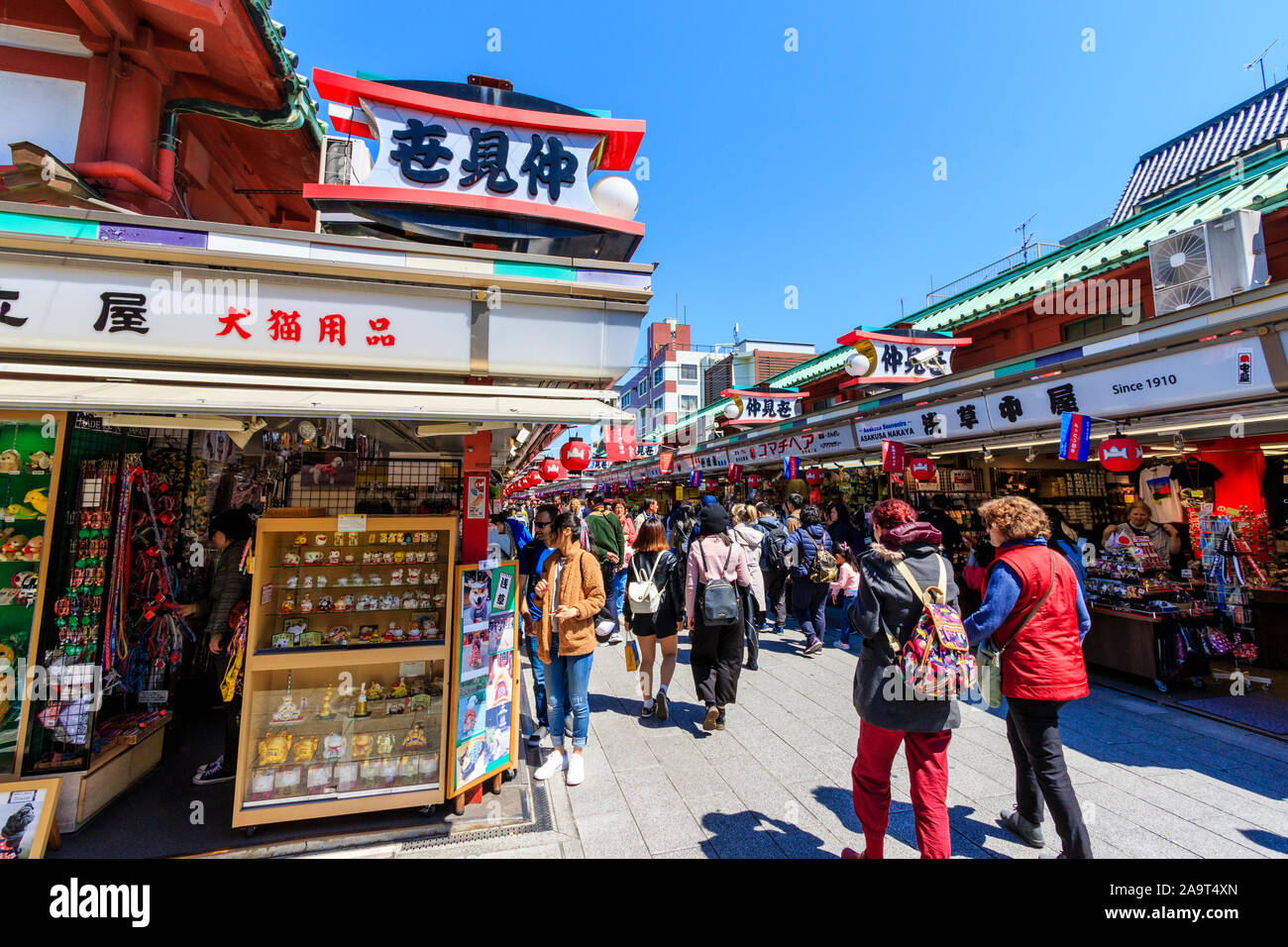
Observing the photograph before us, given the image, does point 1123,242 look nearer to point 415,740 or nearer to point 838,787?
point 838,787

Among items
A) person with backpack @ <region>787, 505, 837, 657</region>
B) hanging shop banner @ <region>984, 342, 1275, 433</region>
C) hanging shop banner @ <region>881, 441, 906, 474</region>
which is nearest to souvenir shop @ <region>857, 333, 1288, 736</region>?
hanging shop banner @ <region>984, 342, 1275, 433</region>

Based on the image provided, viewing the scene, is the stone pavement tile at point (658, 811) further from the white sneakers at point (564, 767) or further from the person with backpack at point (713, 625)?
the person with backpack at point (713, 625)

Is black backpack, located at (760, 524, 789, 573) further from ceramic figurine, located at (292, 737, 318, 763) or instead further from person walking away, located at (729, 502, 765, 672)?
ceramic figurine, located at (292, 737, 318, 763)

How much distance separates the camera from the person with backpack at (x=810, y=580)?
750cm

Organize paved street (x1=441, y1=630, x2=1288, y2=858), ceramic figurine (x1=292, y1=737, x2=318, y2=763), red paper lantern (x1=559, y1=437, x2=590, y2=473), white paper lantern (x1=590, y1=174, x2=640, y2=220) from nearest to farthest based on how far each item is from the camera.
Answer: paved street (x1=441, y1=630, x2=1288, y2=858), ceramic figurine (x1=292, y1=737, x2=318, y2=763), white paper lantern (x1=590, y1=174, x2=640, y2=220), red paper lantern (x1=559, y1=437, x2=590, y2=473)

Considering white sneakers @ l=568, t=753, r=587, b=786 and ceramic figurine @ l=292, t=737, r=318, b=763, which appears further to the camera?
white sneakers @ l=568, t=753, r=587, b=786

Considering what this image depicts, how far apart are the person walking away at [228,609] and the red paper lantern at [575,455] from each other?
214 inches

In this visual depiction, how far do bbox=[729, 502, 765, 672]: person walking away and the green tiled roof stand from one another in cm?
581

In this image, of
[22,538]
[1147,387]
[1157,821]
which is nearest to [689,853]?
[1157,821]

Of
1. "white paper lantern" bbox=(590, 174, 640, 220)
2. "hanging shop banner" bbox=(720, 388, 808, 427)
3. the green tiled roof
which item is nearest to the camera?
"white paper lantern" bbox=(590, 174, 640, 220)

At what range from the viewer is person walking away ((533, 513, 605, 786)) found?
168 inches
